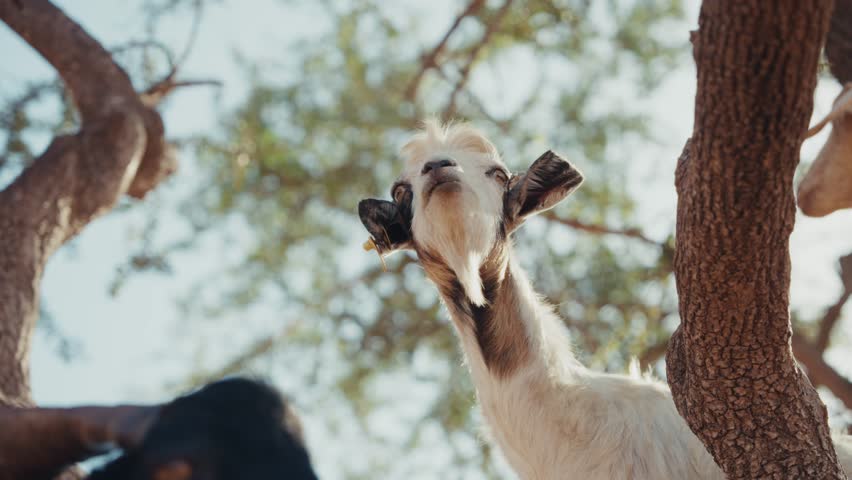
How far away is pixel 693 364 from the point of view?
10.6ft

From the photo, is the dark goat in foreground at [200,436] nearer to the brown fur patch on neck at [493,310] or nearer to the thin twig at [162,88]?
the brown fur patch on neck at [493,310]

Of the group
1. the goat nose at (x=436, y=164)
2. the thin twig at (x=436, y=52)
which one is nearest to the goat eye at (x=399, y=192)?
the goat nose at (x=436, y=164)

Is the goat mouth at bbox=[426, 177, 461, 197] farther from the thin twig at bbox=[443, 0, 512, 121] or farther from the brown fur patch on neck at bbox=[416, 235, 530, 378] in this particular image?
the thin twig at bbox=[443, 0, 512, 121]

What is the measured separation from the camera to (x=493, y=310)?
448 cm

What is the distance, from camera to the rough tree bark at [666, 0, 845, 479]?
8.17ft

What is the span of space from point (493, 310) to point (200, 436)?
2.69m

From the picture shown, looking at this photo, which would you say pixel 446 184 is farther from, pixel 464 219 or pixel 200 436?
pixel 200 436

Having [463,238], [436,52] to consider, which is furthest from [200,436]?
[436,52]

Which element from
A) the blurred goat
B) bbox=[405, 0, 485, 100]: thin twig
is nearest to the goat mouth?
the blurred goat

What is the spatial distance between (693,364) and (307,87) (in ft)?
27.6

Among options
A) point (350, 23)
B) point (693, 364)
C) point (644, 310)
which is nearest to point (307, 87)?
point (350, 23)

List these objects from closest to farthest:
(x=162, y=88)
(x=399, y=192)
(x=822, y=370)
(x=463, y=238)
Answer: (x=463, y=238) < (x=399, y=192) < (x=822, y=370) < (x=162, y=88)

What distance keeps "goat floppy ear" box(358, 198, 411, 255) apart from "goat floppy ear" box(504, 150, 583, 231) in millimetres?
559

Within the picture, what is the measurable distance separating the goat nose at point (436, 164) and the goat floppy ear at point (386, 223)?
0.24 m
